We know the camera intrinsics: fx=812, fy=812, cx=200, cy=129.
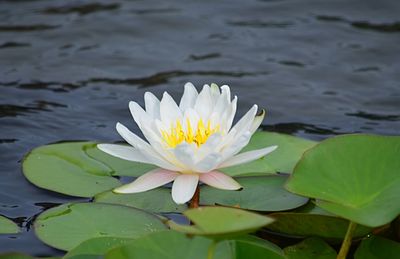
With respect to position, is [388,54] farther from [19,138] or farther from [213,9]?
[19,138]

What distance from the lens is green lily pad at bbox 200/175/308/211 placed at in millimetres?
2139

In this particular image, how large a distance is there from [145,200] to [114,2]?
230 cm

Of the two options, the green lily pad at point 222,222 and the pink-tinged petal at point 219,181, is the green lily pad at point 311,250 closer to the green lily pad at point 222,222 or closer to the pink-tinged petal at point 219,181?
the pink-tinged petal at point 219,181

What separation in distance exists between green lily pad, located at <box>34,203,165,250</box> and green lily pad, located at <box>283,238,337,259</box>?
1.08 ft

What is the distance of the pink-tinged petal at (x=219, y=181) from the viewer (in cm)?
A: 187

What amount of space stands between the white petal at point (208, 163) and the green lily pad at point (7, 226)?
1.79ft

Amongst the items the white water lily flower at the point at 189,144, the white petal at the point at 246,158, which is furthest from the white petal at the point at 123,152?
the white petal at the point at 246,158

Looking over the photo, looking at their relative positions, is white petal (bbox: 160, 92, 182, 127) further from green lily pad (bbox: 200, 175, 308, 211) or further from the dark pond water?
the dark pond water

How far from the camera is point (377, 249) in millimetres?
1997

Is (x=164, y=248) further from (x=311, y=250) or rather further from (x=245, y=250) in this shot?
(x=311, y=250)

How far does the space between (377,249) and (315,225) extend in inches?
6.4

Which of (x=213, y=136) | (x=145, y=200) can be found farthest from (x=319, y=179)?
(x=145, y=200)

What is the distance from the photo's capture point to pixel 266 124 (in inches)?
123

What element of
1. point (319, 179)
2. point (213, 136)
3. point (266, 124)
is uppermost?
point (213, 136)
